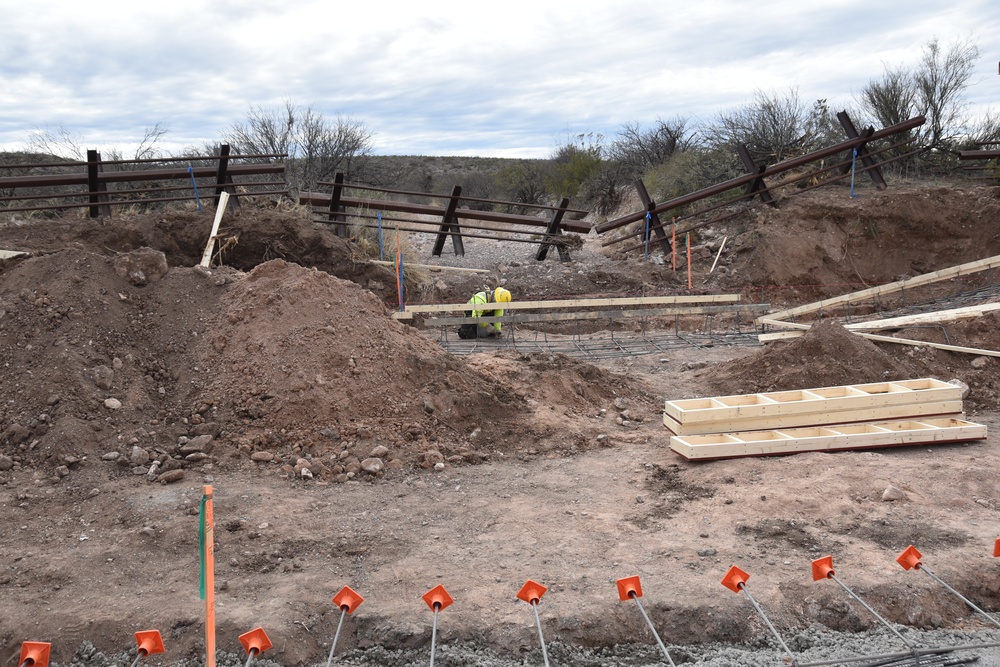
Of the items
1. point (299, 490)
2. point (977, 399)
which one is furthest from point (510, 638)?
point (977, 399)

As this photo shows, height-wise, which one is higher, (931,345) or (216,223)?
(216,223)

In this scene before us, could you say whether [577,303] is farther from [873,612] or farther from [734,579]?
[873,612]

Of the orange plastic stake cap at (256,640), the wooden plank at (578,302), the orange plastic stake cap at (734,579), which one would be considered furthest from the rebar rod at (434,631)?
the wooden plank at (578,302)

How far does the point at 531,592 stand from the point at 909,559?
2358mm

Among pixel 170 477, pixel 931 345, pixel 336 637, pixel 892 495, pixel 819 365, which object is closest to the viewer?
pixel 336 637

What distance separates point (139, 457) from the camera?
6859 millimetres

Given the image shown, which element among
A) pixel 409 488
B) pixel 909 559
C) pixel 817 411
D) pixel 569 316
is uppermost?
pixel 569 316

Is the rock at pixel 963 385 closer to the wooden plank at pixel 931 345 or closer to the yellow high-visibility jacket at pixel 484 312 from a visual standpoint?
the wooden plank at pixel 931 345

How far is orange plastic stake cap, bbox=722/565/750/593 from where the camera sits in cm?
463

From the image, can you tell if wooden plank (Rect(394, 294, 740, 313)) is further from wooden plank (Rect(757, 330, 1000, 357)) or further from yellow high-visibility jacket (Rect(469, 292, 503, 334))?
wooden plank (Rect(757, 330, 1000, 357))

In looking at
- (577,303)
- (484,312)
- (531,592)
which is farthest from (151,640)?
(577,303)

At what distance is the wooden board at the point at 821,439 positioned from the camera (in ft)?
23.5

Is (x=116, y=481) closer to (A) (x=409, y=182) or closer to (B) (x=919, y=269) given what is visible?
(B) (x=919, y=269)

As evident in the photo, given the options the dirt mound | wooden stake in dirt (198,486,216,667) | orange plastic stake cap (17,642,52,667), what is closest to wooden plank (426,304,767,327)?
the dirt mound
